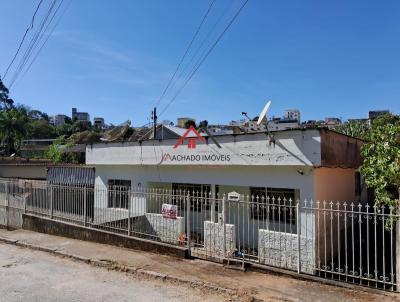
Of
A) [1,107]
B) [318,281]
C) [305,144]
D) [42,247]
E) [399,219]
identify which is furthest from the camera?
[1,107]

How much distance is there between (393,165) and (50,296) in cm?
696

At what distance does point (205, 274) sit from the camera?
318 inches

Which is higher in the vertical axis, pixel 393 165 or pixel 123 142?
pixel 123 142

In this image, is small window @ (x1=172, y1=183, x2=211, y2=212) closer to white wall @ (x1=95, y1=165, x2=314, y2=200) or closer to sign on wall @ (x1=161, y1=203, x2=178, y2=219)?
white wall @ (x1=95, y1=165, x2=314, y2=200)

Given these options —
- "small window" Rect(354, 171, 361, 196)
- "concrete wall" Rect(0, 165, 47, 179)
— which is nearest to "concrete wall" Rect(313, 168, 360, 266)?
"small window" Rect(354, 171, 361, 196)

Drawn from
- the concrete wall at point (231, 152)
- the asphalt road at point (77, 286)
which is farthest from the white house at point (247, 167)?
the asphalt road at point (77, 286)

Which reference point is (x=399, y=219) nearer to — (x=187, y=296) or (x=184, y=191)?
(x=187, y=296)

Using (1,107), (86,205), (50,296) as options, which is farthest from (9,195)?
(1,107)

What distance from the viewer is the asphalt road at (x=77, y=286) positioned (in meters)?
6.81

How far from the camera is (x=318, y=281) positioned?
24.1 feet

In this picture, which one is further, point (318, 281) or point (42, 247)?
point (42, 247)

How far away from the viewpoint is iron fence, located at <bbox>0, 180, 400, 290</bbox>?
340 inches

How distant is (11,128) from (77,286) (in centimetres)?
4120

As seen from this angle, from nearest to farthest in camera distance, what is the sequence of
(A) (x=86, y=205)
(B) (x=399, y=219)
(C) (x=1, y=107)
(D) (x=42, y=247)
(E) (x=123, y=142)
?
(B) (x=399, y=219), (D) (x=42, y=247), (A) (x=86, y=205), (E) (x=123, y=142), (C) (x=1, y=107)
